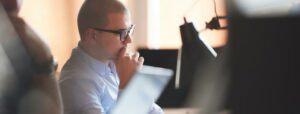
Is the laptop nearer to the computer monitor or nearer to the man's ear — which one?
the man's ear

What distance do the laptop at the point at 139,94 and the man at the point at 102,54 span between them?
0.06m

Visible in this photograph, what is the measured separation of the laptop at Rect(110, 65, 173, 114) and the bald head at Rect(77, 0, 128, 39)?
8.7 inches

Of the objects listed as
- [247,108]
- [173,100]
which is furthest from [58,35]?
[247,108]

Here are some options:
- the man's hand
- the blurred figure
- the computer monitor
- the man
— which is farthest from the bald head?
the computer monitor

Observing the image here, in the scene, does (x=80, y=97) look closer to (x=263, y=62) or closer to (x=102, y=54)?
(x=102, y=54)

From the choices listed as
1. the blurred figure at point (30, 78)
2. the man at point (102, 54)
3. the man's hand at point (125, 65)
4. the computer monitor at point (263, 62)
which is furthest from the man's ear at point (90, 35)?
the computer monitor at point (263, 62)

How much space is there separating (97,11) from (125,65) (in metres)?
0.21

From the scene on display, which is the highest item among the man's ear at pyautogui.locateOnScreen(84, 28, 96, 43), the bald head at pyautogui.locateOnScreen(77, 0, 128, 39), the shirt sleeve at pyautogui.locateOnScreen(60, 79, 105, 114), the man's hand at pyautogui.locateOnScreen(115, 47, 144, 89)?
the bald head at pyautogui.locateOnScreen(77, 0, 128, 39)

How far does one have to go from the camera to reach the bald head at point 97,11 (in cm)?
139

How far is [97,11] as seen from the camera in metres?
1.39

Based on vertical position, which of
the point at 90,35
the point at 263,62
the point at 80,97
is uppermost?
the point at 263,62

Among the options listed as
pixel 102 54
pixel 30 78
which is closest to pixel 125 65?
pixel 102 54

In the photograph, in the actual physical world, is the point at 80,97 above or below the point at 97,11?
below

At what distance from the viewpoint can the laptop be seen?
1.24 meters
